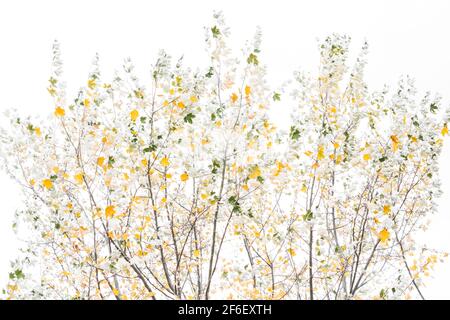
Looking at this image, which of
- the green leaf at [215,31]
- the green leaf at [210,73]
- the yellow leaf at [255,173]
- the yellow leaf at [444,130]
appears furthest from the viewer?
the yellow leaf at [444,130]

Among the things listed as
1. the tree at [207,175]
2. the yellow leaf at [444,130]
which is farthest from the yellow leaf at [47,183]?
the yellow leaf at [444,130]

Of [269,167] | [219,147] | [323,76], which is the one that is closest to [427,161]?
[323,76]

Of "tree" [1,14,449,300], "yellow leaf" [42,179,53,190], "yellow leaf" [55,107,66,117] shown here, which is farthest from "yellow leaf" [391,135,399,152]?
"yellow leaf" [42,179,53,190]

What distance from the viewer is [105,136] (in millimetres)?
5586

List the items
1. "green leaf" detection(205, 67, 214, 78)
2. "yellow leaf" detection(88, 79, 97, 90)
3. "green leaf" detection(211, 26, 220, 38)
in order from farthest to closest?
"yellow leaf" detection(88, 79, 97, 90) → "green leaf" detection(205, 67, 214, 78) → "green leaf" detection(211, 26, 220, 38)

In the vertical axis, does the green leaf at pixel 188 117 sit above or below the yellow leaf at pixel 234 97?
below

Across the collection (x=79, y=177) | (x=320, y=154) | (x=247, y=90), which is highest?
(x=247, y=90)

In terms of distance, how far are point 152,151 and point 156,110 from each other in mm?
469

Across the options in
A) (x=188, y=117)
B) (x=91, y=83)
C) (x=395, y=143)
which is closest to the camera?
(x=188, y=117)

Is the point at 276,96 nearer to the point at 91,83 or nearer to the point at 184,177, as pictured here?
the point at 184,177

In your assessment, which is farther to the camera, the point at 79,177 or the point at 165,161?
the point at 79,177

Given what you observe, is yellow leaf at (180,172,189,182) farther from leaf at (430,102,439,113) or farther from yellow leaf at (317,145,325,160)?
leaf at (430,102,439,113)

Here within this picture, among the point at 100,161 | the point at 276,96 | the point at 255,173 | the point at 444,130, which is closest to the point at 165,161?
the point at 100,161

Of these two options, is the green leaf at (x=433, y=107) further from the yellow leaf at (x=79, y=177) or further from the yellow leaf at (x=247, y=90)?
the yellow leaf at (x=79, y=177)
